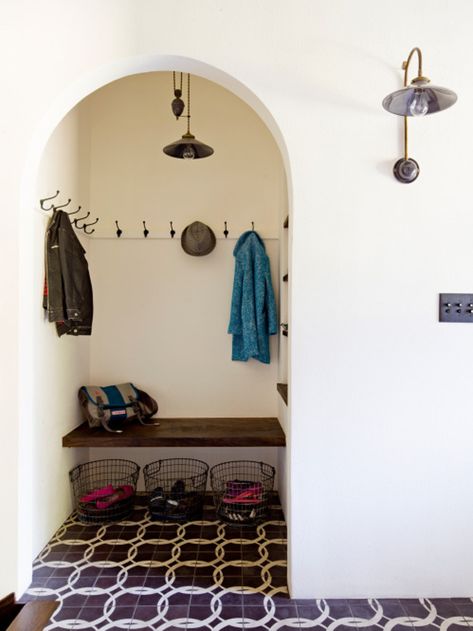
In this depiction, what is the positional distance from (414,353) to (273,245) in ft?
4.78

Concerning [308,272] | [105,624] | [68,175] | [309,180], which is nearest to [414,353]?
[308,272]

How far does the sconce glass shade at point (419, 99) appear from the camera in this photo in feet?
5.22

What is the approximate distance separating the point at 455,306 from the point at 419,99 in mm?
869

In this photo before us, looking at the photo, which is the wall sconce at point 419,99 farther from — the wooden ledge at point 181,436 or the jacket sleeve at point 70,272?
the wooden ledge at point 181,436

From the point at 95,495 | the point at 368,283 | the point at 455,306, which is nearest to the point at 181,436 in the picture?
the point at 95,495

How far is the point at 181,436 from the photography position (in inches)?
105

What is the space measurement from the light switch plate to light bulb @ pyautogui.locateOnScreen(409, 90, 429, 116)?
765 millimetres

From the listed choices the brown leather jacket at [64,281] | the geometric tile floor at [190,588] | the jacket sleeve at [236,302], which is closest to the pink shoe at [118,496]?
the geometric tile floor at [190,588]

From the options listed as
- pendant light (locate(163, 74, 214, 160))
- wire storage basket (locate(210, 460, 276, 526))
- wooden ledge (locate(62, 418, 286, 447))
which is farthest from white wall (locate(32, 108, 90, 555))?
wire storage basket (locate(210, 460, 276, 526))

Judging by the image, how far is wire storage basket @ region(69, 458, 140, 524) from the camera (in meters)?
2.64

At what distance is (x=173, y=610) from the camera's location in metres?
1.86

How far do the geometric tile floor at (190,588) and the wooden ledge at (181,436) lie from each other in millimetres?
476

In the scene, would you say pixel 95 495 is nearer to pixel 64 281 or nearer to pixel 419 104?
pixel 64 281

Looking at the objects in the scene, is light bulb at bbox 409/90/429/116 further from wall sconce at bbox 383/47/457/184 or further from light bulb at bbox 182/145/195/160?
light bulb at bbox 182/145/195/160
